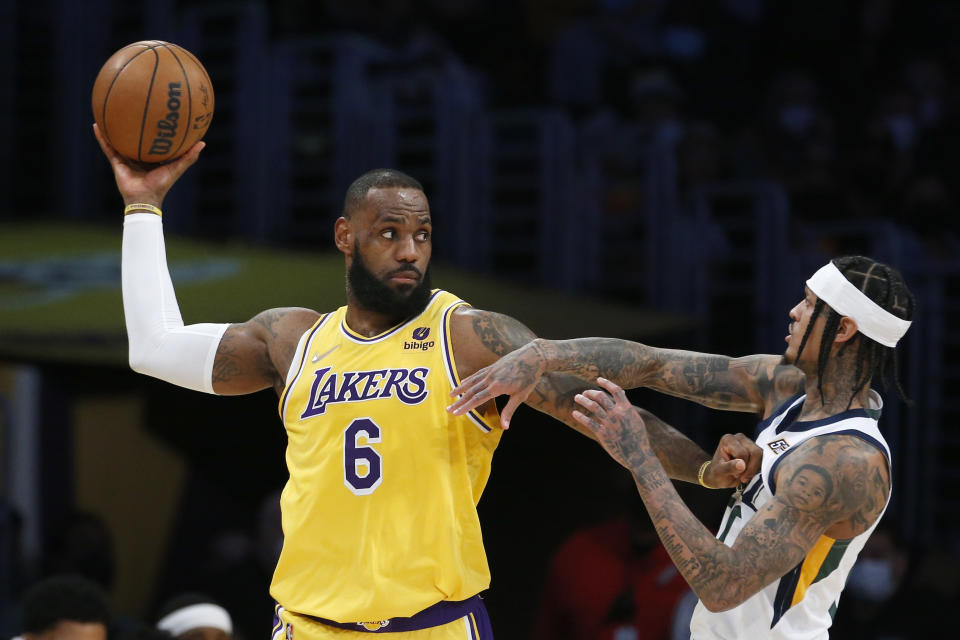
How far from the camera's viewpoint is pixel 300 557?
168 inches

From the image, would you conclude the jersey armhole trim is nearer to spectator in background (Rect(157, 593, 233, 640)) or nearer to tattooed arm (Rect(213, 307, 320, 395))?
tattooed arm (Rect(213, 307, 320, 395))

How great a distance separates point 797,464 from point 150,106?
96.4 inches

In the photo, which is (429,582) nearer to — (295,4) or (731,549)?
(731,549)

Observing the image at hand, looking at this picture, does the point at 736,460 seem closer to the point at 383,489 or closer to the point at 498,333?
the point at 498,333

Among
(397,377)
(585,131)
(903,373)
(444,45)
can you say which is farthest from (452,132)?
(397,377)

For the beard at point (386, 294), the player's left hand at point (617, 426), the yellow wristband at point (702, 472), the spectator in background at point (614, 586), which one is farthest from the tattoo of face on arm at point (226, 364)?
the spectator in background at point (614, 586)

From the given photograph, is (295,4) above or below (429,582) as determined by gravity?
above

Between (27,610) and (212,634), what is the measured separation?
2.96 feet

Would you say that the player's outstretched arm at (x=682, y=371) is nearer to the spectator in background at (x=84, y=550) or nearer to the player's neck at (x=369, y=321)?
the player's neck at (x=369, y=321)

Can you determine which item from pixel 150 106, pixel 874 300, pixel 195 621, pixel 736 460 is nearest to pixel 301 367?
pixel 150 106

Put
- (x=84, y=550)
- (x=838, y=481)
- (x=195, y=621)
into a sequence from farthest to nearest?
(x=84, y=550) → (x=195, y=621) → (x=838, y=481)

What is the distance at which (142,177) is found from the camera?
476 cm

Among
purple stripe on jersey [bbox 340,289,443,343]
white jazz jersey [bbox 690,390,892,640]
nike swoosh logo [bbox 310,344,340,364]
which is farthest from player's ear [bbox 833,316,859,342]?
nike swoosh logo [bbox 310,344,340,364]

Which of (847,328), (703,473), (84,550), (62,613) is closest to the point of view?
(847,328)
